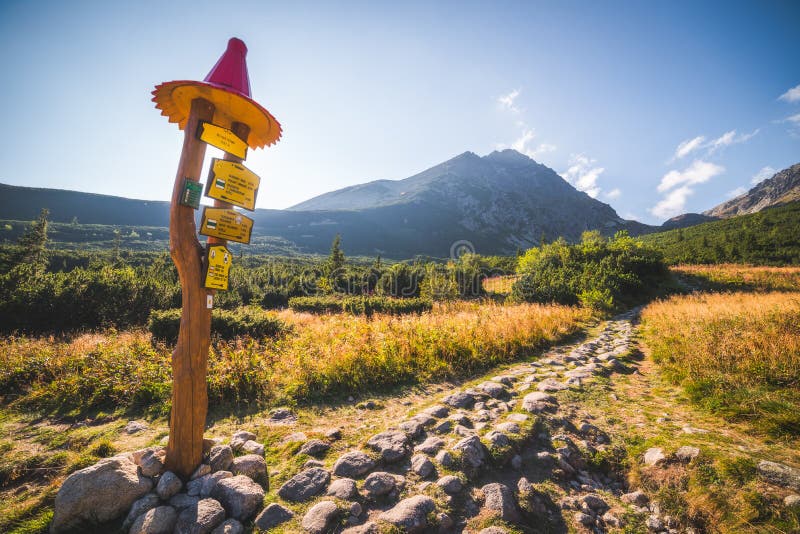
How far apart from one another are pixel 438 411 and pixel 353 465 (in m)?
1.60

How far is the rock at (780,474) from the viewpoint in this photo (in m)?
2.52

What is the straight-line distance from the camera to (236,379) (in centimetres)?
525

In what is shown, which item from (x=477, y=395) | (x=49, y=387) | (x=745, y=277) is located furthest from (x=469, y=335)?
(x=745, y=277)

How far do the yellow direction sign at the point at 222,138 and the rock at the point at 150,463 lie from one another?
10.5 ft

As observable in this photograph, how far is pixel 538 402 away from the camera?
4.35 metres

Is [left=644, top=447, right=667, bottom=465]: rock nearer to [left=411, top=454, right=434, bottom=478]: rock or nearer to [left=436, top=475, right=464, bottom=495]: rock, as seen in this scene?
[left=436, top=475, right=464, bottom=495]: rock

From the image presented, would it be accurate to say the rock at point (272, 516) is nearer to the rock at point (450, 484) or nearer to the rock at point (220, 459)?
the rock at point (220, 459)

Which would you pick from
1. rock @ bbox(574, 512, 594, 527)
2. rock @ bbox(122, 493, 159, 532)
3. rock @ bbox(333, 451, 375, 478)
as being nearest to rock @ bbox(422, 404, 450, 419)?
rock @ bbox(333, 451, 375, 478)

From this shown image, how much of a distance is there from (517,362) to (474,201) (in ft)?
659

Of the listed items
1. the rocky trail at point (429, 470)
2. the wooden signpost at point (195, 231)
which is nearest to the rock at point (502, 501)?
the rocky trail at point (429, 470)

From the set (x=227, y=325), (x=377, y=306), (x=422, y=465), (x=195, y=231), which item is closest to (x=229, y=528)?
(x=422, y=465)

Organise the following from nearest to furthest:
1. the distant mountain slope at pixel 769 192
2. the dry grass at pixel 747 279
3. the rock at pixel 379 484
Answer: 1. the rock at pixel 379 484
2. the dry grass at pixel 747 279
3. the distant mountain slope at pixel 769 192

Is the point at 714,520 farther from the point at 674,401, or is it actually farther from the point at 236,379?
the point at 236,379

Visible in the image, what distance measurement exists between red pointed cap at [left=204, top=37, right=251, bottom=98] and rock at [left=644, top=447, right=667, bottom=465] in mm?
5877
